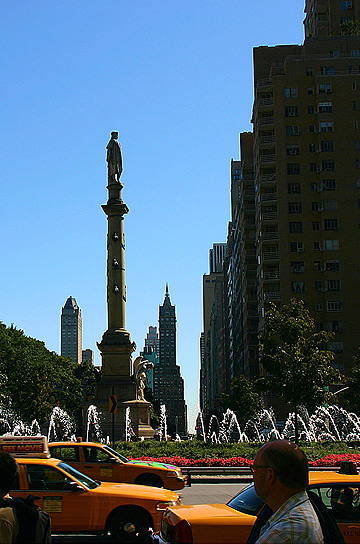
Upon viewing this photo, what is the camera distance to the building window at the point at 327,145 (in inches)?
2921

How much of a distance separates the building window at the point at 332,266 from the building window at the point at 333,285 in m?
1.14

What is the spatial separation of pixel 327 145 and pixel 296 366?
44738 mm

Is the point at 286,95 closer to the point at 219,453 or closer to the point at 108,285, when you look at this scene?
the point at 108,285

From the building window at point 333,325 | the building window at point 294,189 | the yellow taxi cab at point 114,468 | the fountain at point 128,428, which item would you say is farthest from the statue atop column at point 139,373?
the building window at point 294,189

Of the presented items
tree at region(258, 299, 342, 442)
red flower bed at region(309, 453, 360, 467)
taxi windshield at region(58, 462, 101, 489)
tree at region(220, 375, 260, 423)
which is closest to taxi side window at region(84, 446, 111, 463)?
taxi windshield at region(58, 462, 101, 489)

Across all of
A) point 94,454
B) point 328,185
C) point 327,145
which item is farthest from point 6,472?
point 327,145

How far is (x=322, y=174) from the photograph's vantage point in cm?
7369

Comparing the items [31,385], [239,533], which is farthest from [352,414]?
[239,533]

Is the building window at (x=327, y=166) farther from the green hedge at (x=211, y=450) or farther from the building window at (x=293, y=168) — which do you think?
the green hedge at (x=211, y=450)

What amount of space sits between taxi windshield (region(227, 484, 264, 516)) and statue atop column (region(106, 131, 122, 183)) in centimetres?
4109

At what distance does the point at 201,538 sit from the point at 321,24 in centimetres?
8526

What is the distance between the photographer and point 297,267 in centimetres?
7225

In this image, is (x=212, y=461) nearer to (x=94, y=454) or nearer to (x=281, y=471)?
(x=94, y=454)

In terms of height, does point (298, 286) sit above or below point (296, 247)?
below
